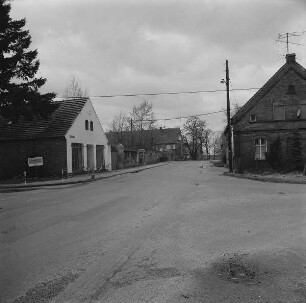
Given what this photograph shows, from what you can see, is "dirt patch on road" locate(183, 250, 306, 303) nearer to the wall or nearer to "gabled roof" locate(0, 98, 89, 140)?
"gabled roof" locate(0, 98, 89, 140)

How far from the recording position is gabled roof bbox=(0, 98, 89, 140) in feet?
103

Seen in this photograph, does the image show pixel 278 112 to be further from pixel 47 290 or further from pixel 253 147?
pixel 47 290

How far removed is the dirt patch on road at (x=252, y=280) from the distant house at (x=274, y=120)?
28.2 meters

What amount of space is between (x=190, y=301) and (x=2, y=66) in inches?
986

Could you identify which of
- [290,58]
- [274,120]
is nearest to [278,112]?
[274,120]

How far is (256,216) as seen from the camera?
1083 cm

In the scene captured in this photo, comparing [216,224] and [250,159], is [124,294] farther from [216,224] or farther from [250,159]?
[250,159]

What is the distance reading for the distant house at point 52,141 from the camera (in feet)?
101

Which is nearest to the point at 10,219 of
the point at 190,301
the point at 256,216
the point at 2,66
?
the point at 256,216

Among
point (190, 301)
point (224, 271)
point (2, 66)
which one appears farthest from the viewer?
point (2, 66)

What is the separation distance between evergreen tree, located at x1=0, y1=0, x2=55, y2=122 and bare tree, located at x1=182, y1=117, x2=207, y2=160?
7419 cm

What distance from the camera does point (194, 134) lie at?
101 m

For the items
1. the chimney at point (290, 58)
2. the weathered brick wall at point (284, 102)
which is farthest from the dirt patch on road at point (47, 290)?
the chimney at point (290, 58)

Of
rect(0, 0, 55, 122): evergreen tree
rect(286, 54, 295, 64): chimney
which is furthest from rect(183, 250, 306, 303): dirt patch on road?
rect(286, 54, 295, 64): chimney
